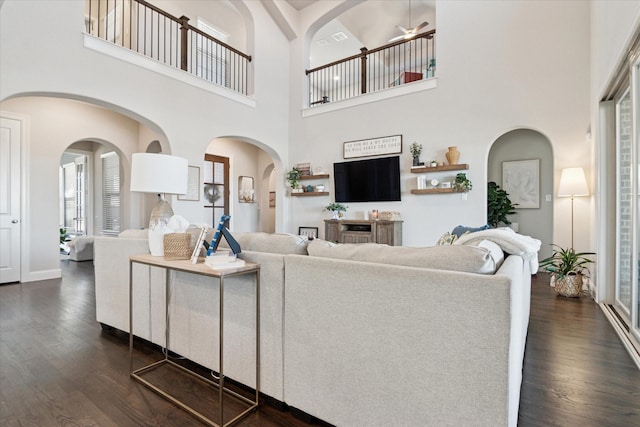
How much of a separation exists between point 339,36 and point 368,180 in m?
4.16

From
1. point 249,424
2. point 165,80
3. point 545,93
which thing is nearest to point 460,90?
point 545,93

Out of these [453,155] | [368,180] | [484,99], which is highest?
[484,99]

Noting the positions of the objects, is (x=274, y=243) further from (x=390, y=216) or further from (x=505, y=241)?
(x=390, y=216)

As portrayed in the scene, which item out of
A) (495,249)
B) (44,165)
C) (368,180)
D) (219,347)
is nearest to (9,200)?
(44,165)

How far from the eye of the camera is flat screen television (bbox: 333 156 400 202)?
5.81m

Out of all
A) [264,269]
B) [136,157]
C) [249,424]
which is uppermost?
[136,157]

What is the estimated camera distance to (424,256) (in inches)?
51.9

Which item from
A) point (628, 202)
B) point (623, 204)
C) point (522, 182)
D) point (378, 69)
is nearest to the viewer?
point (628, 202)

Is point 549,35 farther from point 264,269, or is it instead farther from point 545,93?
point 264,269

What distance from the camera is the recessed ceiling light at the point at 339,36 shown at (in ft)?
25.6

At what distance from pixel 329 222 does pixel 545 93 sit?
3870 mm

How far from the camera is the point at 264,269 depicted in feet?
5.50

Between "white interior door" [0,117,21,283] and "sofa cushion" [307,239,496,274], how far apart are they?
5.31 metres

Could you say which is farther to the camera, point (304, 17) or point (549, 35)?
point (304, 17)
